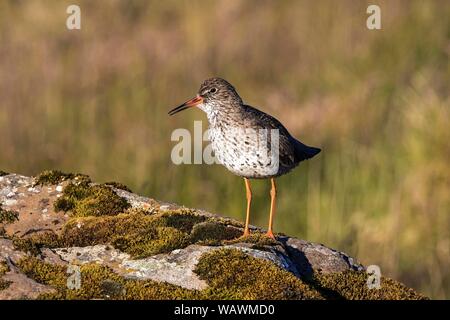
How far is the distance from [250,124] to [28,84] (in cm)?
693

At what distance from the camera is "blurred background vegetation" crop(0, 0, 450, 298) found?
12109 millimetres

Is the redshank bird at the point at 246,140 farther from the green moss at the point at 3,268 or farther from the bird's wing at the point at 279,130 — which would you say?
the green moss at the point at 3,268

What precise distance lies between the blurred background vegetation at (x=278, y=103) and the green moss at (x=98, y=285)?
5533 millimetres

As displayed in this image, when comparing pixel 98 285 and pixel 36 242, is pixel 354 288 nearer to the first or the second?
pixel 98 285

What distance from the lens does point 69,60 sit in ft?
50.8

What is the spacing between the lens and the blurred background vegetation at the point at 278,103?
477 inches

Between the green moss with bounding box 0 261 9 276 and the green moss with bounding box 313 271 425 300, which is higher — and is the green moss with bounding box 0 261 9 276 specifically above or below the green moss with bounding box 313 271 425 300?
above

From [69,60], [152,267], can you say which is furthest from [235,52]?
[152,267]

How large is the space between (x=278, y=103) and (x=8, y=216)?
6.54 m

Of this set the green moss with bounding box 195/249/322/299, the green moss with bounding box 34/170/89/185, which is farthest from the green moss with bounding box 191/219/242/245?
the green moss with bounding box 34/170/89/185

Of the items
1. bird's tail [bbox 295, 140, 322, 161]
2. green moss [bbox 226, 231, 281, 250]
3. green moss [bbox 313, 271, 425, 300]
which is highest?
bird's tail [bbox 295, 140, 322, 161]

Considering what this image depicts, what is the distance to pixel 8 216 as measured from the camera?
8.25 metres

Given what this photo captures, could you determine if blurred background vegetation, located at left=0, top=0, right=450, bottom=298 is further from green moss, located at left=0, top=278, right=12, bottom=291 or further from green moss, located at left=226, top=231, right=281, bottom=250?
green moss, located at left=0, top=278, right=12, bottom=291
